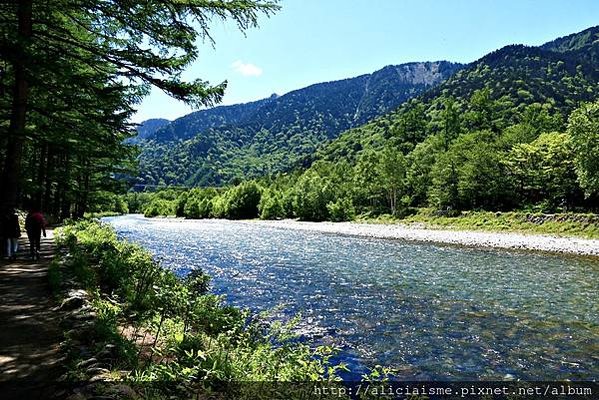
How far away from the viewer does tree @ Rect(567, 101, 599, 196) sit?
49344 mm

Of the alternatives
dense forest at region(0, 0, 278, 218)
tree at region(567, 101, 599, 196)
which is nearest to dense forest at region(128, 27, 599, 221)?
tree at region(567, 101, 599, 196)

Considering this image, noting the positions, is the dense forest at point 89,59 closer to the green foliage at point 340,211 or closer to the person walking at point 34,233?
the person walking at point 34,233

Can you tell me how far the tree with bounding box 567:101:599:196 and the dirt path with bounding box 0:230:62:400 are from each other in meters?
57.2

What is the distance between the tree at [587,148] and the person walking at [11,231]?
57.5 metres

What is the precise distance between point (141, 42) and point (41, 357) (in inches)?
427

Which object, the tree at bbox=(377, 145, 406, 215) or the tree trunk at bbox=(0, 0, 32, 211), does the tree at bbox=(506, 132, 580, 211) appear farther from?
the tree trunk at bbox=(0, 0, 32, 211)

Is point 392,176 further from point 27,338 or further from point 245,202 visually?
point 27,338

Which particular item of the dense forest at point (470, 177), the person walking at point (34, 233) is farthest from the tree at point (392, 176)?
the person walking at point (34, 233)

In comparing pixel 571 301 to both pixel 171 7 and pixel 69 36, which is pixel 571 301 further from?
pixel 69 36

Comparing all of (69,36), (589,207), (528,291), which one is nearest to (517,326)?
(528,291)

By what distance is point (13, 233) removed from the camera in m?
18.2

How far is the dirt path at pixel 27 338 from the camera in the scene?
6293 millimetres

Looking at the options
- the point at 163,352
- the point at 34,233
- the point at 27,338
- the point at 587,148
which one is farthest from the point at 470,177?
the point at 27,338

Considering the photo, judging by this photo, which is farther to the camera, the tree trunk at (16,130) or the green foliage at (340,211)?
the green foliage at (340,211)
